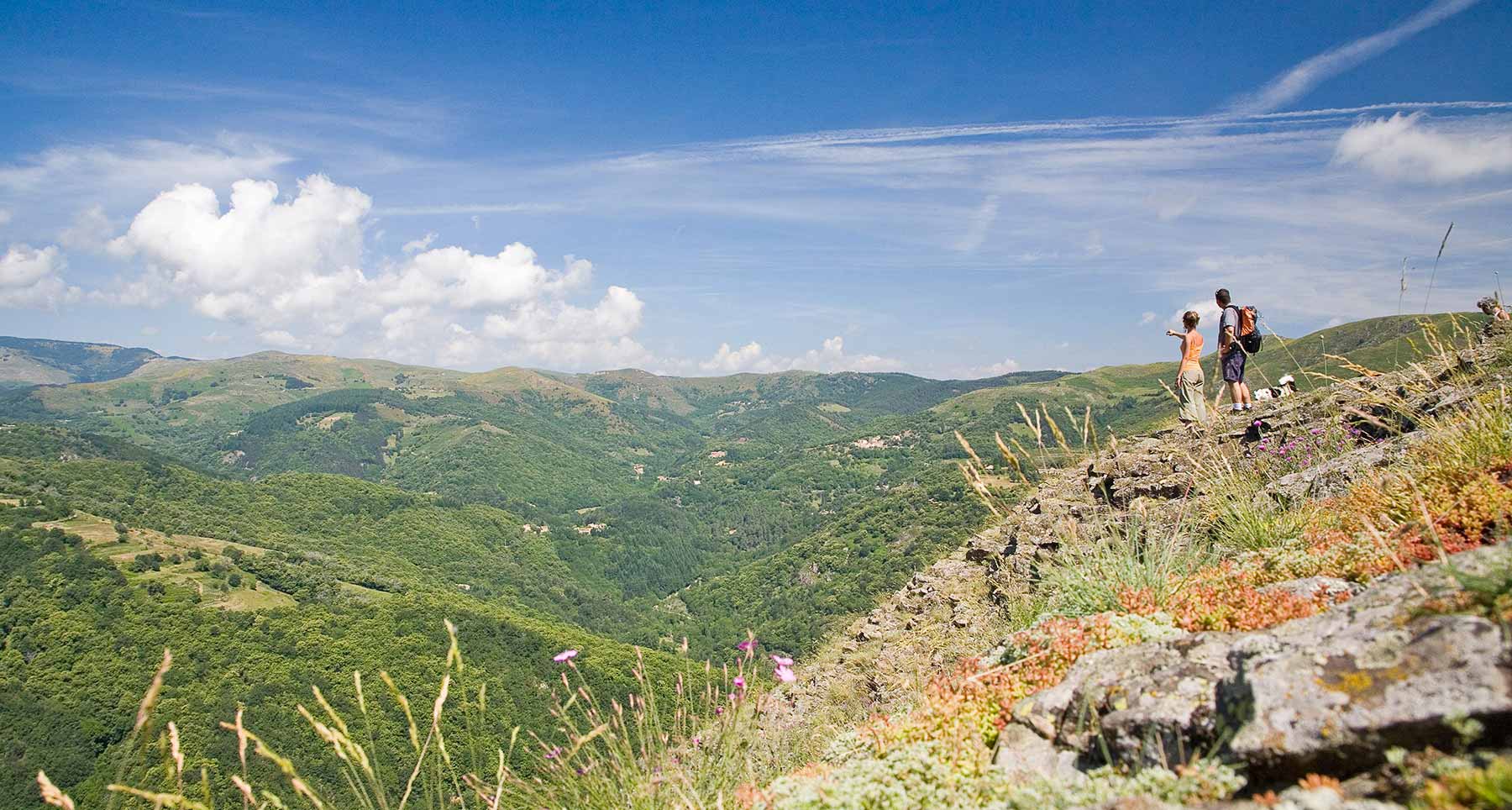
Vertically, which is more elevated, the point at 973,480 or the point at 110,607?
the point at 973,480

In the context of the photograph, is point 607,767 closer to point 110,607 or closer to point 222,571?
point 110,607

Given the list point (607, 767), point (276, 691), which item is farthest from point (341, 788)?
point (607, 767)

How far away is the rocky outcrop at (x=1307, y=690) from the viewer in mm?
2492

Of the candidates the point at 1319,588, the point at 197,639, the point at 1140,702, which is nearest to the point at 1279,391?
the point at 1319,588

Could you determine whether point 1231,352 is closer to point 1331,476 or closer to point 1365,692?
point 1331,476

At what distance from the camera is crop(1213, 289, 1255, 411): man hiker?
1217 centimetres

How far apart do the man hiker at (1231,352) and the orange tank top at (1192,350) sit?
0.39 metres

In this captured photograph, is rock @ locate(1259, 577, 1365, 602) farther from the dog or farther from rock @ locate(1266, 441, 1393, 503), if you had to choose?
the dog

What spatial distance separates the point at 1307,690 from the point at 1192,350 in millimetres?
12171

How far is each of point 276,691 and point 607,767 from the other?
107729 mm

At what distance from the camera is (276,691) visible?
84.8 m

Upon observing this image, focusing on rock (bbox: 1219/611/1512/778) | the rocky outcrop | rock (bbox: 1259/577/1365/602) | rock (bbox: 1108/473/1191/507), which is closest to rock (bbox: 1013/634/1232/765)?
the rocky outcrop

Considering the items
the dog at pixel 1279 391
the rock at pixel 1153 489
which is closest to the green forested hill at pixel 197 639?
the dog at pixel 1279 391

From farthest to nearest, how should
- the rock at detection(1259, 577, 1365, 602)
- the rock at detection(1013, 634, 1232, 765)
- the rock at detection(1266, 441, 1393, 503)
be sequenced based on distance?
1. the rock at detection(1266, 441, 1393, 503)
2. the rock at detection(1259, 577, 1365, 602)
3. the rock at detection(1013, 634, 1232, 765)
